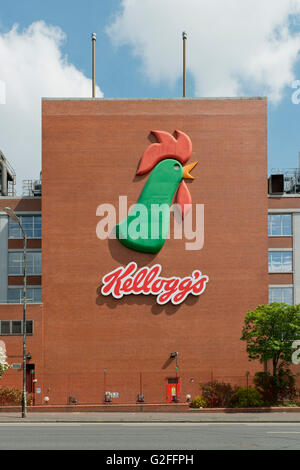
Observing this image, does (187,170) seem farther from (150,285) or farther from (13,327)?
(13,327)

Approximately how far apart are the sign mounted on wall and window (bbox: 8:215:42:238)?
9.14 metres

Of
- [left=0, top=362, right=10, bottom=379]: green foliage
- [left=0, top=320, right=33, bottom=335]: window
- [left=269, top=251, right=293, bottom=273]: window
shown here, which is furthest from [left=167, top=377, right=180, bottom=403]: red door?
[left=269, top=251, right=293, bottom=273]: window

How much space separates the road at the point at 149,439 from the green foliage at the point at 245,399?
12106 millimetres

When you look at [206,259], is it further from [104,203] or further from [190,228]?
[104,203]

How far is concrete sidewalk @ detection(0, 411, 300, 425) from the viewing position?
36.1 metres

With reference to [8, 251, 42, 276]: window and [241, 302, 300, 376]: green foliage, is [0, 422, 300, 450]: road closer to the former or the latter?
[241, 302, 300, 376]: green foliage

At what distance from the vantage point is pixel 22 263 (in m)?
52.2

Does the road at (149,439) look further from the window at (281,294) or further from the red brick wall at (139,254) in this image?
the window at (281,294)

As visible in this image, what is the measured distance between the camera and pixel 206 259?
4766 cm

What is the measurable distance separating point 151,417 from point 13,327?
14.2 meters

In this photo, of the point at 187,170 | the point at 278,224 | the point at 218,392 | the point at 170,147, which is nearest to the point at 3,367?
the point at 218,392

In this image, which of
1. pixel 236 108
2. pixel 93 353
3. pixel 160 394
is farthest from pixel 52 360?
pixel 236 108
